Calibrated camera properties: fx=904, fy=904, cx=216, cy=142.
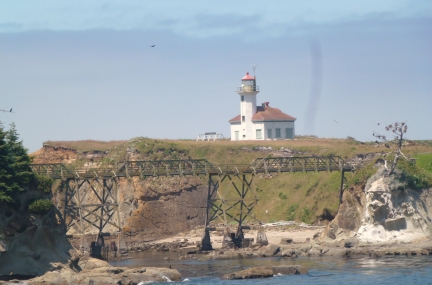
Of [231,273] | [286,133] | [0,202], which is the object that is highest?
[286,133]

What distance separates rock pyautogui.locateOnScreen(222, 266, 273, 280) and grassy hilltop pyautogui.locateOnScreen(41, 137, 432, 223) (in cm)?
2910

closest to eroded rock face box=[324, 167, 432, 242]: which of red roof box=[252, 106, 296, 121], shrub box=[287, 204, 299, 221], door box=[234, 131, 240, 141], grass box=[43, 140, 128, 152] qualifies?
shrub box=[287, 204, 299, 221]

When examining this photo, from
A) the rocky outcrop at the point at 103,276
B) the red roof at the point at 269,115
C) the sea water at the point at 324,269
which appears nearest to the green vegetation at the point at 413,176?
the sea water at the point at 324,269

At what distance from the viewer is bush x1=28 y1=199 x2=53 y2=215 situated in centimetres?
5669

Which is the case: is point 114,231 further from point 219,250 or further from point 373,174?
point 373,174

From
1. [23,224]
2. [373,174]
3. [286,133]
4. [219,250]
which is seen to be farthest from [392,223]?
[286,133]

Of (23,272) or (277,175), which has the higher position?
(277,175)

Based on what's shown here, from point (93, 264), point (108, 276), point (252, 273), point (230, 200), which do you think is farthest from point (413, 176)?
point (108, 276)

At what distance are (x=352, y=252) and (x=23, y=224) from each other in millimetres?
23348

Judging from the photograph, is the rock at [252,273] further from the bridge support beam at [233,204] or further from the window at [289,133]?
the window at [289,133]

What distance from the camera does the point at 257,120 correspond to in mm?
107438

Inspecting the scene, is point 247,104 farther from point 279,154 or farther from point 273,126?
point 279,154

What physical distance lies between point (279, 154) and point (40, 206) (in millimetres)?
44947

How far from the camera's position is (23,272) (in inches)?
2156
